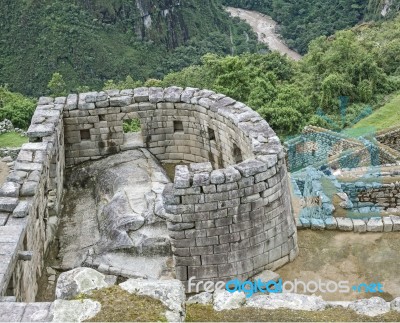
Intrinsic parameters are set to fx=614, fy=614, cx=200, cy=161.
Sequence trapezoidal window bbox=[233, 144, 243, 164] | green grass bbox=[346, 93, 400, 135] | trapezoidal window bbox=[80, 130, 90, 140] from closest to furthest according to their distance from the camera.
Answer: trapezoidal window bbox=[233, 144, 243, 164] < trapezoidal window bbox=[80, 130, 90, 140] < green grass bbox=[346, 93, 400, 135]

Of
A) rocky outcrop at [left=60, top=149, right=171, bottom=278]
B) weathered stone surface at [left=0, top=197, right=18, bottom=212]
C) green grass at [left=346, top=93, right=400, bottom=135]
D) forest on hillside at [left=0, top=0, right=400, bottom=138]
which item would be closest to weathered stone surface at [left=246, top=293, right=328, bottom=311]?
rocky outcrop at [left=60, top=149, right=171, bottom=278]

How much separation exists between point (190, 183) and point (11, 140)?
51.2ft

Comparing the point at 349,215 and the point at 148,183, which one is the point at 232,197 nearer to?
the point at 148,183

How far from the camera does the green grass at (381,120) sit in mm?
21219

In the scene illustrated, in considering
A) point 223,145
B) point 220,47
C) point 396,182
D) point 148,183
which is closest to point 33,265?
point 148,183

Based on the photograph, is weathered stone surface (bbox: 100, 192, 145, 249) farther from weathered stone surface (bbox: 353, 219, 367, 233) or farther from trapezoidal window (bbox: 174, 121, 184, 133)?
weathered stone surface (bbox: 353, 219, 367, 233)

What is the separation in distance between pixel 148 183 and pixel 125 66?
7259cm

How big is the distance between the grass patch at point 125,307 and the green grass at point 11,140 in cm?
1716

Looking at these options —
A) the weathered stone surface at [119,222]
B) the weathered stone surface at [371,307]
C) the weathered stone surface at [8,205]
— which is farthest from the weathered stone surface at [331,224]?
the weathered stone surface at [8,205]

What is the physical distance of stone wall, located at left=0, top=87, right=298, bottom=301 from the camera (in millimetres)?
8258

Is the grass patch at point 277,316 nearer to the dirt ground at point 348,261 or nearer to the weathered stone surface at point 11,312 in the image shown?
the weathered stone surface at point 11,312

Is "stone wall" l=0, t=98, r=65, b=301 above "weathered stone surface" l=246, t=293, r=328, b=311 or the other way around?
above

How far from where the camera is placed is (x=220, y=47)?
291 ft

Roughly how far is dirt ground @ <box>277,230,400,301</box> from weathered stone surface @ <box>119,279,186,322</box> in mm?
3966
